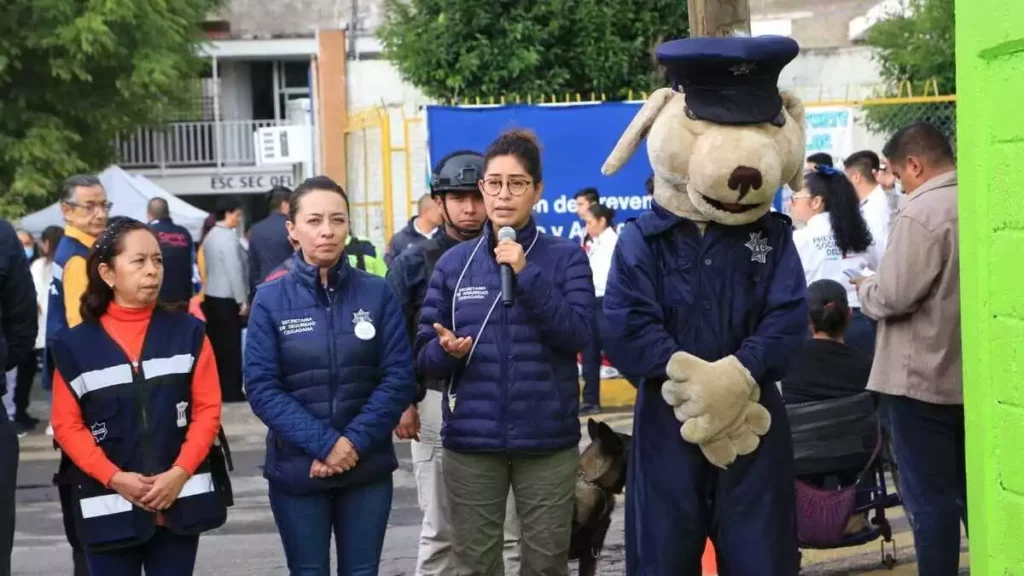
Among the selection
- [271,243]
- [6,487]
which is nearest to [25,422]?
[271,243]

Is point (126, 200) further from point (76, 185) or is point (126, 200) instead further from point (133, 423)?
point (133, 423)

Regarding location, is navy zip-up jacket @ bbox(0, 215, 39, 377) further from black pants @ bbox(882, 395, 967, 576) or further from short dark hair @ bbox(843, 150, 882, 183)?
short dark hair @ bbox(843, 150, 882, 183)

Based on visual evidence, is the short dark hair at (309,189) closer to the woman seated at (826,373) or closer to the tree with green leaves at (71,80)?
the woman seated at (826,373)

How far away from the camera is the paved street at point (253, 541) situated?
7.45 meters

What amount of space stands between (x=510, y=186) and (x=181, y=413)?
56.3 inches

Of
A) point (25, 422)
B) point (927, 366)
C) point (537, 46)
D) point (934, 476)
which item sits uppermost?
point (537, 46)

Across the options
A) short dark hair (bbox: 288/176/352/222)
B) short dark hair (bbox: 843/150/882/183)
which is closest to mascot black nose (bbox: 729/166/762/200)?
short dark hair (bbox: 288/176/352/222)

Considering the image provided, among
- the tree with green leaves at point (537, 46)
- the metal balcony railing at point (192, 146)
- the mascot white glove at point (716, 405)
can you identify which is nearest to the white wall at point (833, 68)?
the tree with green leaves at point (537, 46)

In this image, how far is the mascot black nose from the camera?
466 cm

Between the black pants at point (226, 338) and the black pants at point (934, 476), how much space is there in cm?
960

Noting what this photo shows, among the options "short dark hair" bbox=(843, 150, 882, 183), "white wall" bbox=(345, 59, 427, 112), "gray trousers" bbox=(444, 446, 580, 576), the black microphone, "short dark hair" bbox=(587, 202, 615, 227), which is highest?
"white wall" bbox=(345, 59, 427, 112)

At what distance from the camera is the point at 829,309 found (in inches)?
269

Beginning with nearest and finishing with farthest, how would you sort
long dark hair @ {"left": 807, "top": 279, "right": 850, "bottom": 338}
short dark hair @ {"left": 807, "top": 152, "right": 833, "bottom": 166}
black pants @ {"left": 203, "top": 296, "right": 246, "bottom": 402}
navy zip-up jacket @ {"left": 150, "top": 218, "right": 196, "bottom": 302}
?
long dark hair @ {"left": 807, "top": 279, "right": 850, "bottom": 338}, short dark hair @ {"left": 807, "top": 152, "right": 833, "bottom": 166}, navy zip-up jacket @ {"left": 150, "top": 218, "right": 196, "bottom": 302}, black pants @ {"left": 203, "top": 296, "right": 246, "bottom": 402}

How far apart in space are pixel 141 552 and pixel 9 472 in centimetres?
67
